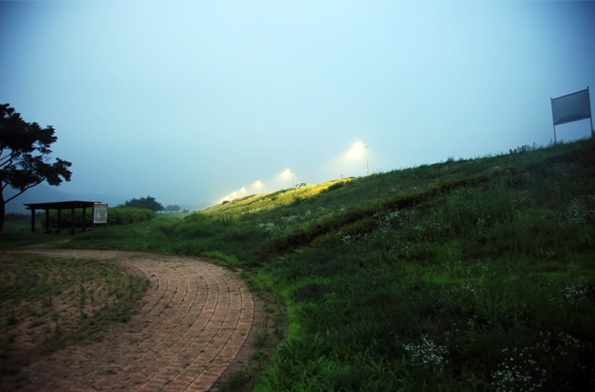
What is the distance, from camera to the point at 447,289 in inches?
186

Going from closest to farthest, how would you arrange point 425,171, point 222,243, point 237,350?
point 237,350, point 222,243, point 425,171

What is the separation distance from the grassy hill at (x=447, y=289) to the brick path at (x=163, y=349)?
82 centimetres

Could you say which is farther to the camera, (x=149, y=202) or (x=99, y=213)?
(x=149, y=202)

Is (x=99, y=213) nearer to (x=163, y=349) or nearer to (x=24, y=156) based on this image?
(x=24, y=156)

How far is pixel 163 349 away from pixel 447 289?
431cm

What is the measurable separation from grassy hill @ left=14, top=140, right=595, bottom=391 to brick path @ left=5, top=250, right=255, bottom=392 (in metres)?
0.82

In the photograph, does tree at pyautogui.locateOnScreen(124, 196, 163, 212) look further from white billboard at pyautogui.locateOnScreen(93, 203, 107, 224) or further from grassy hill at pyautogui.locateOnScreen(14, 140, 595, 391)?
grassy hill at pyautogui.locateOnScreen(14, 140, 595, 391)

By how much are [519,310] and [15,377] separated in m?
6.16

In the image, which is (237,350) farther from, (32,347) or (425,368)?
(32,347)

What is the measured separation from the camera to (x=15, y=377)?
3676 millimetres

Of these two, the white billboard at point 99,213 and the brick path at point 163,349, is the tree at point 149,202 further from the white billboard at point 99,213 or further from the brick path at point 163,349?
the brick path at point 163,349

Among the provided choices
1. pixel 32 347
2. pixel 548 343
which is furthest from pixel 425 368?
pixel 32 347

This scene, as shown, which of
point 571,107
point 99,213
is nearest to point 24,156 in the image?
point 99,213

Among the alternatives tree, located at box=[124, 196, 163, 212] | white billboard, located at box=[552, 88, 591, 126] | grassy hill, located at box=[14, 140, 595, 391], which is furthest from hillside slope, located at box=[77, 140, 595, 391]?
tree, located at box=[124, 196, 163, 212]
